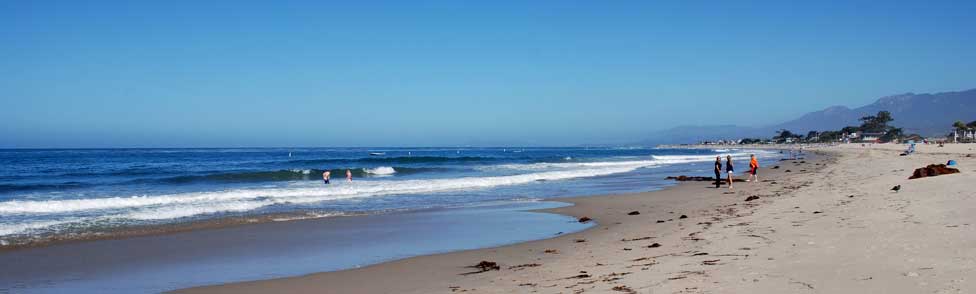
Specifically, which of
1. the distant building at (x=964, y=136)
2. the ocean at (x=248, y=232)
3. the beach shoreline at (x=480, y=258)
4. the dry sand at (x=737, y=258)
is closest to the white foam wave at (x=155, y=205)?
the ocean at (x=248, y=232)

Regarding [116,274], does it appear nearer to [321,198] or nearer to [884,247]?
[884,247]

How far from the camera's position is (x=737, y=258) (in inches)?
292

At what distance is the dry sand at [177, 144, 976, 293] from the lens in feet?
19.5

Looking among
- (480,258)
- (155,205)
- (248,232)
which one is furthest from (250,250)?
(155,205)

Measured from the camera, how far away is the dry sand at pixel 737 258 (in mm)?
5930

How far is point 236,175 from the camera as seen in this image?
35375 millimetres

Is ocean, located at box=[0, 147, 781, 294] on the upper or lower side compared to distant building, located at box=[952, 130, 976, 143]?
lower

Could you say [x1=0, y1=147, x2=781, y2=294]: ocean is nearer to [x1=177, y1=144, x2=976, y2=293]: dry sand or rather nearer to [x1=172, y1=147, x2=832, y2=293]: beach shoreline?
[x1=172, y1=147, x2=832, y2=293]: beach shoreline

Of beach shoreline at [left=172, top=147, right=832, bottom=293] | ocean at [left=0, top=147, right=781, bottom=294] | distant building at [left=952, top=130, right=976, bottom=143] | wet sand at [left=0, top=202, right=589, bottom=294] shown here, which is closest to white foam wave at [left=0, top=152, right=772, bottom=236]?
ocean at [left=0, top=147, right=781, bottom=294]

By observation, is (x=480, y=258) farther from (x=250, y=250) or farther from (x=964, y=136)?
(x=964, y=136)

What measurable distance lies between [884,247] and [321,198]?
1646 centimetres

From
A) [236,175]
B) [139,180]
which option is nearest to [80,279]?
[139,180]

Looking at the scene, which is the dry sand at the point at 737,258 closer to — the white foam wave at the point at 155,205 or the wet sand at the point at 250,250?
the wet sand at the point at 250,250

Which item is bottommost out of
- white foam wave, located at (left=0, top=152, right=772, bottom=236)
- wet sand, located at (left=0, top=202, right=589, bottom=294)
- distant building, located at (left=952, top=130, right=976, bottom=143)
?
wet sand, located at (left=0, top=202, right=589, bottom=294)
